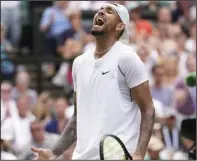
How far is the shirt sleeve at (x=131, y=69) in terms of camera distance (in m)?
5.02

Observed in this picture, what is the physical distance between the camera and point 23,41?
1450cm

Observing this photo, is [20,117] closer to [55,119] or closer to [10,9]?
[55,119]

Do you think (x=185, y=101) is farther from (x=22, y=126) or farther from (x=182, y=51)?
(x=22, y=126)

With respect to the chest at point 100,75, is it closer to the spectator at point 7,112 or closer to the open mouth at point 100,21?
the open mouth at point 100,21

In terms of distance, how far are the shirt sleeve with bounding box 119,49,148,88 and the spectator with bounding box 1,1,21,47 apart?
878 centimetres

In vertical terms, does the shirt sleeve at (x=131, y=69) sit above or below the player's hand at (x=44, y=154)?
above

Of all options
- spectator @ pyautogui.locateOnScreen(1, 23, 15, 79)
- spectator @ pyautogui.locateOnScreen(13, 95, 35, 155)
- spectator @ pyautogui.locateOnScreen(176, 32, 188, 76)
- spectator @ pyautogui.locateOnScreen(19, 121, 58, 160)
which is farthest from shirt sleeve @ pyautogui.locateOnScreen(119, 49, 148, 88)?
spectator @ pyautogui.locateOnScreen(1, 23, 15, 79)

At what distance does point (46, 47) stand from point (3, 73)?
1.26 m

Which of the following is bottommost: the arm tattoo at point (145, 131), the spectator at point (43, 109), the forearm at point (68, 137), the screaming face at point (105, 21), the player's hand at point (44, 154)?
the spectator at point (43, 109)

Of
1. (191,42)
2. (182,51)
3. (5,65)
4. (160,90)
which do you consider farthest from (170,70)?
(5,65)

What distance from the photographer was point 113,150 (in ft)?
16.1

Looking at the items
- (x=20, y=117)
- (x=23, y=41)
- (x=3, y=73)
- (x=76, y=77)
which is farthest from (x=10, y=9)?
(x=76, y=77)

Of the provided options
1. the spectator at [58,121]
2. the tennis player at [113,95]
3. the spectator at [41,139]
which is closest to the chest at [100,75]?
the tennis player at [113,95]

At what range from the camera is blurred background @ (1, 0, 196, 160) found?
1021cm
